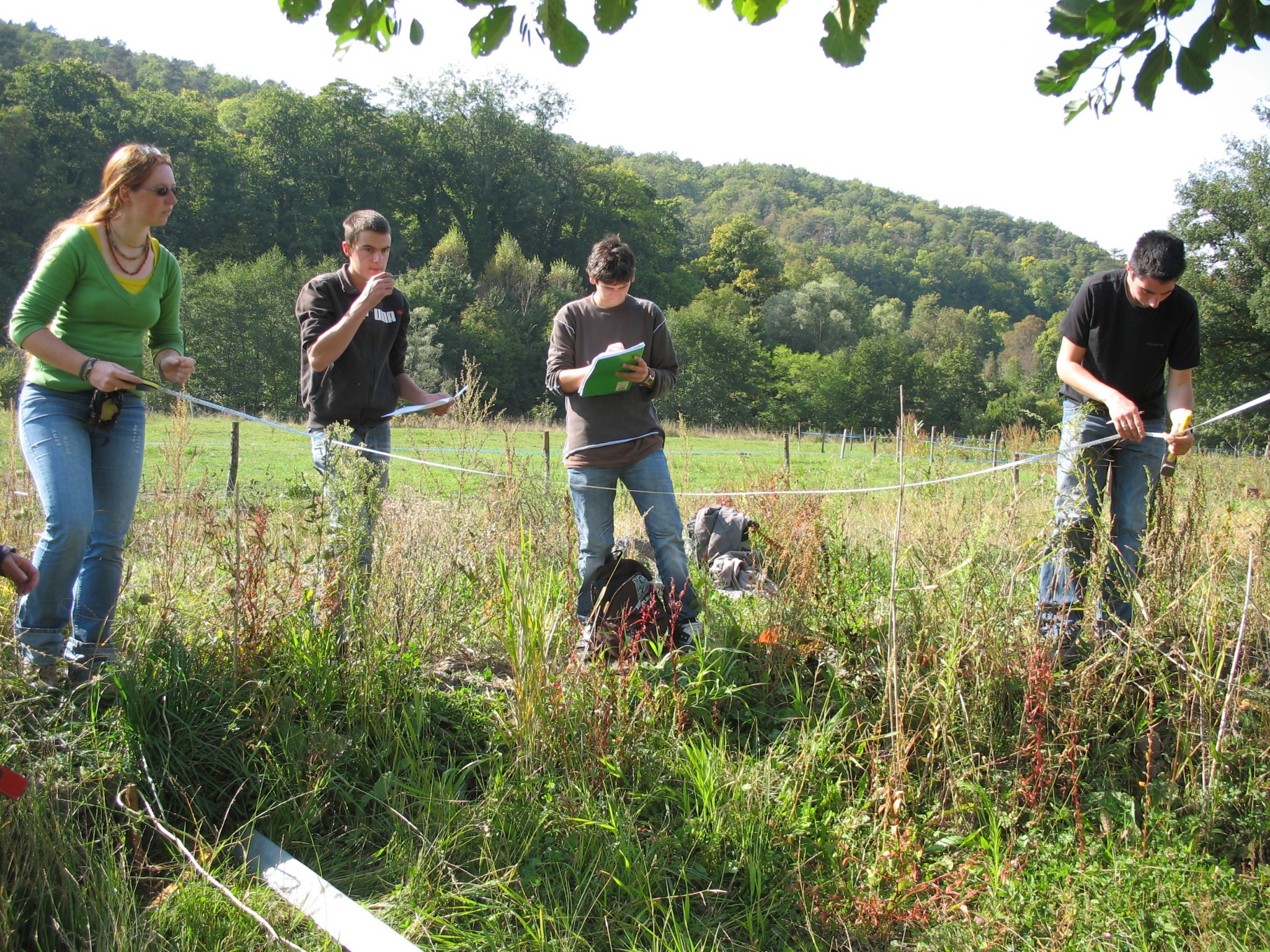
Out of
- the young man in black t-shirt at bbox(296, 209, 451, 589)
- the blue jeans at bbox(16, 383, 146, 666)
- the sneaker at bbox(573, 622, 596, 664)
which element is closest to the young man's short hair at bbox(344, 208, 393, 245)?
the young man in black t-shirt at bbox(296, 209, 451, 589)

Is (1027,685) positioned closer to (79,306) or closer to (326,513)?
(326,513)

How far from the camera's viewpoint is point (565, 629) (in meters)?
3.24

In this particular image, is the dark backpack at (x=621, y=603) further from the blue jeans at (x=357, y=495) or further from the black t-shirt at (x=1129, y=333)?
the black t-shirt at (x=1129, y=333)

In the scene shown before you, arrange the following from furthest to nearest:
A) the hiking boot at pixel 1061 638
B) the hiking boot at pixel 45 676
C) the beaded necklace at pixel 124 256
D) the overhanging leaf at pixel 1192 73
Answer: the hiking boot at pixel 1061 638, the beaded necklace at pixel 124 256, the hiking boot at pixel 45 676, the overhanging leaf at pixel 1192 73

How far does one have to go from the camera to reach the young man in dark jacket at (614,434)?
3.97m

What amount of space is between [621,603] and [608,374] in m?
0.97

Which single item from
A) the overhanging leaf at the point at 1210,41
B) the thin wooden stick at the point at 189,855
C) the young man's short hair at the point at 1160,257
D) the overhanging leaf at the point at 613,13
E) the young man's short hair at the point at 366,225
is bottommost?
the thin wooden stick at the point at 189,855

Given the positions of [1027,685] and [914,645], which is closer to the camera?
[1027,685]

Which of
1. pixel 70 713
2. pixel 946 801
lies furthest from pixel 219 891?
pixel 946 801

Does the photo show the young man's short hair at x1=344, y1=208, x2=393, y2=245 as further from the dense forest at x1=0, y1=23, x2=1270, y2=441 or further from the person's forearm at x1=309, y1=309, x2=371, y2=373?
the dense forest at x1=0, y1=23, x2=1270, y2=441

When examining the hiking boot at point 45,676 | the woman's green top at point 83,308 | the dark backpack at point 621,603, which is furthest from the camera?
the dark backpack at point 621,603

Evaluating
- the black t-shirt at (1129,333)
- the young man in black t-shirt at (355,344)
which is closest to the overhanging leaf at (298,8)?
the young man in black t-shirt at (355,344)

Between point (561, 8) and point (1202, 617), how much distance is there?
9.55 ft

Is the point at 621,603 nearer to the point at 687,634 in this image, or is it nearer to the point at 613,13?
the point at 687,634
